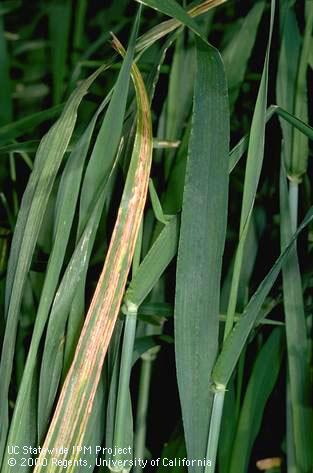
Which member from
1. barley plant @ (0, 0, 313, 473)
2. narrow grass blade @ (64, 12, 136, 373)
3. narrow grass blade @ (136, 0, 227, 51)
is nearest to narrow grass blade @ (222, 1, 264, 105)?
barley plant @ (0, 0, 313, 473)

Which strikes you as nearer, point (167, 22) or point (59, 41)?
point (167, 22)

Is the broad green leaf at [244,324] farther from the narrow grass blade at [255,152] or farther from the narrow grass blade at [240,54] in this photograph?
the narrow grass blade at [240,54]

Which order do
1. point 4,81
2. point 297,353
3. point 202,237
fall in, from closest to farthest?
point 202,237 → point 297,353 → point 4,81

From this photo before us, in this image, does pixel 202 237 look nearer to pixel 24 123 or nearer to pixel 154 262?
pixel 154 262

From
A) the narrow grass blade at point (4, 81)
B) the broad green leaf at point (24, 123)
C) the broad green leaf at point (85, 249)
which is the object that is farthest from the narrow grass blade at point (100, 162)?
the narrow grass blade at point (4, 81)

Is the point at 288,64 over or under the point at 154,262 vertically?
over

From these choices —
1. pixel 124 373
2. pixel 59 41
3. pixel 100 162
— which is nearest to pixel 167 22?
pixel 100 162

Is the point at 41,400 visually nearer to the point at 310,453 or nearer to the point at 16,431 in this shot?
the point at 16,431
